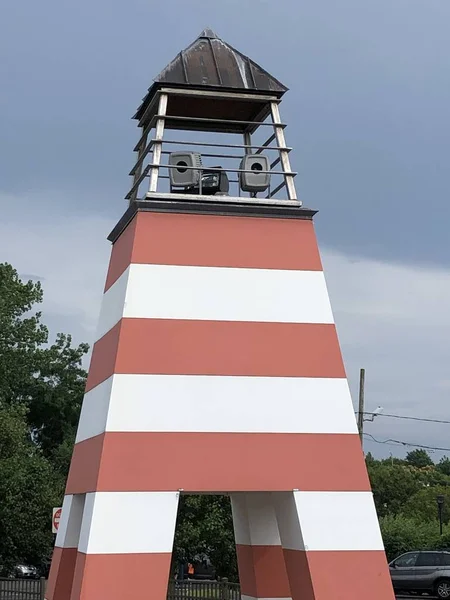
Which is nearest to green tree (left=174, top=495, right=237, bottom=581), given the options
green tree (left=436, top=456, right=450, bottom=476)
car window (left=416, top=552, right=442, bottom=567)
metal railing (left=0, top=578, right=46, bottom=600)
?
metal railing (left=0, top=578, right=46, bottom=600)

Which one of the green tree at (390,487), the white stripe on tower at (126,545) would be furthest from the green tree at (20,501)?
the green tree at (390,487)

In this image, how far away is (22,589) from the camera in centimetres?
2341

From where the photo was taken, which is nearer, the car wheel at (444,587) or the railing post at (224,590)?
the railing post at (224,590)

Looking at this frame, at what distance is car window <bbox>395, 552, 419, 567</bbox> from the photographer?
30.8 meters

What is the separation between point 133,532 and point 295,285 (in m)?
3.20

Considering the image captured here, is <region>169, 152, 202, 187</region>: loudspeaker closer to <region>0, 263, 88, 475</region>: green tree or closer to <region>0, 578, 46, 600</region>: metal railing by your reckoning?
<region>0, 578, 46, 600</region>: metal railing

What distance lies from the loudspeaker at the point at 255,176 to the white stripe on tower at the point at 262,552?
3746 millimetres

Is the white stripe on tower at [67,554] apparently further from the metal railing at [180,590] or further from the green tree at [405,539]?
the green tree at [405,539]

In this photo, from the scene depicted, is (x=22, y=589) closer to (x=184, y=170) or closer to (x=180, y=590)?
(x=180, y=590)

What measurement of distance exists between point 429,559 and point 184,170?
22.9 metres

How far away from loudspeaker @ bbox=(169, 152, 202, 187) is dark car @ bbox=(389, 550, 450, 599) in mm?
22232

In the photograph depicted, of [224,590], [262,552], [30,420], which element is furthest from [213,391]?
[30,420]

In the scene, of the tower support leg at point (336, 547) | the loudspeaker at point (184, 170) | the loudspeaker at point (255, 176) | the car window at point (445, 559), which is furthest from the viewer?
the car window at point (445, 559)

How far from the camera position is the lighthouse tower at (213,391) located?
9.65 m
